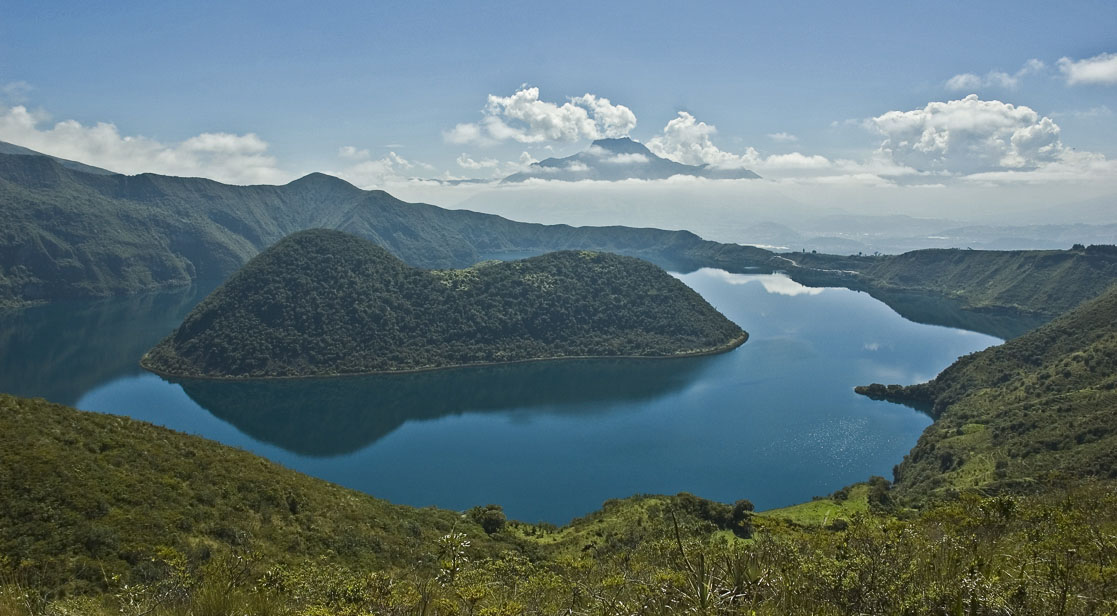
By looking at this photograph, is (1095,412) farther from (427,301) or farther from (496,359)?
(427,301)

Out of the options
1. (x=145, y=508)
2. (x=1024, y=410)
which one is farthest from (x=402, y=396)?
(x=1024, y=410)

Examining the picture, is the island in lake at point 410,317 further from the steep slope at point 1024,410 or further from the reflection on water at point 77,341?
the steep slope at point 1024,410

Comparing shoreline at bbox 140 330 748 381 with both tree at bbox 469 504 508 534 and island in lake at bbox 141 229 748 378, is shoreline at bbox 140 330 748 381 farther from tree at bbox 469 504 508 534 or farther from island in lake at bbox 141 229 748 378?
tree at bbox 469 504 508 534

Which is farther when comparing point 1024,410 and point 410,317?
point 410,317

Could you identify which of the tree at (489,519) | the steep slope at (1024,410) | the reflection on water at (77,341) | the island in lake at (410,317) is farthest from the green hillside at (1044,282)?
the reflection on water at (77,341)

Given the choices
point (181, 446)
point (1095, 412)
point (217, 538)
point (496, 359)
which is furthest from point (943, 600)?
point (496, 359)

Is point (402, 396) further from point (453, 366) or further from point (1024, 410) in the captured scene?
point (1024, 410)
